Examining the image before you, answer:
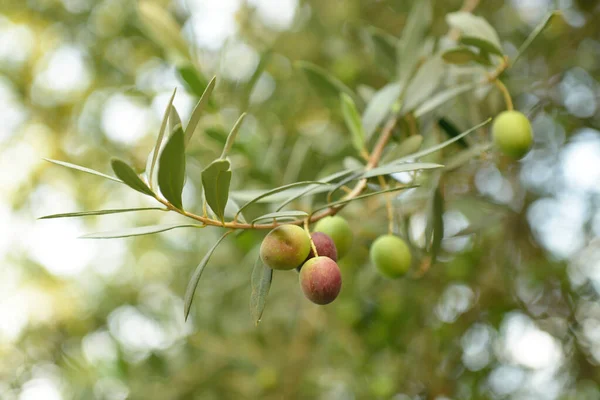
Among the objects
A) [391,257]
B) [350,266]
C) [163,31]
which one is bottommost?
[350,266]

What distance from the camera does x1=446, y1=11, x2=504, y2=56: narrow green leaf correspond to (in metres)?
0.85

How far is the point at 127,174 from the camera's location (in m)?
0.56

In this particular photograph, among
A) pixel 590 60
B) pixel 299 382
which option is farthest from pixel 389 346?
pixel 590 60

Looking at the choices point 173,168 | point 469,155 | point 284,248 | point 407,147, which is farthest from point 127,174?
point 469,155

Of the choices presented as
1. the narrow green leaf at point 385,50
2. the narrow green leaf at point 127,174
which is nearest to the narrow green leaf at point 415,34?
the narrow green leaf at point 385,50

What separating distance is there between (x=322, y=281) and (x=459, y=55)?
52cm

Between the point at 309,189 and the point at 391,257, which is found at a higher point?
the point at 309,189

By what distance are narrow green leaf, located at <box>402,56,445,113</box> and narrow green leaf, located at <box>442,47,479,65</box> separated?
3cm

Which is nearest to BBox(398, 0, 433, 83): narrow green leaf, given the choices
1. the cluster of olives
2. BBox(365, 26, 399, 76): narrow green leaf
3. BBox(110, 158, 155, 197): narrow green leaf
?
BBox(365, 26, 399, 76): narrow green leaf

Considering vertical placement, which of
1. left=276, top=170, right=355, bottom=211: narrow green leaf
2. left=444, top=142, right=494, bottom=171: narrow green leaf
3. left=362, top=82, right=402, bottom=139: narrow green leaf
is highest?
left=276, top=170, right=355, bottom=211: narrow green leaf

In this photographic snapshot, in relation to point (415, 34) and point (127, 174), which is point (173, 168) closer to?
point (127, 174)

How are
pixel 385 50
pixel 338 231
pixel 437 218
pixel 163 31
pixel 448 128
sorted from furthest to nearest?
pixel 163 31 < pixel 385 50 < pixel 448 128 < pixel 437 218 < pixel 338 231

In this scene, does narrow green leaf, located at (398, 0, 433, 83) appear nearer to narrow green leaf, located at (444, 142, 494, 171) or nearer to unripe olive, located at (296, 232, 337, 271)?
narrow green leaf, located at (444, 142, 494, 171)

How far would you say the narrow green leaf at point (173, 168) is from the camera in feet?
1.74
